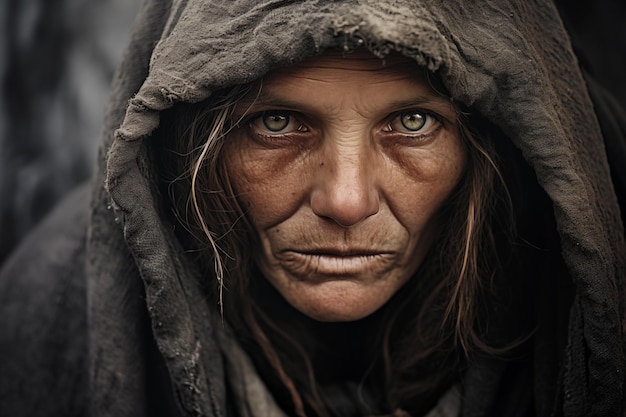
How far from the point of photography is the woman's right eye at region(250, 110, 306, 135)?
1325mm

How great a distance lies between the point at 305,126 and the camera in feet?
4.34

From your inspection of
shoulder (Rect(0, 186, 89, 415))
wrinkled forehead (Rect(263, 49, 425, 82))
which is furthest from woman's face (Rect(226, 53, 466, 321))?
shoulder (Rect(0, 186, 89, 415))

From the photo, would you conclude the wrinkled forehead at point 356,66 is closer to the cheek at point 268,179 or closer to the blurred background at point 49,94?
the cheek at point 268,179

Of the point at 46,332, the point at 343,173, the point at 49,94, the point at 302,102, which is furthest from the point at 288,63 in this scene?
the point at 49,94

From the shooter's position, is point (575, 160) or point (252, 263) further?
point (252, 263)

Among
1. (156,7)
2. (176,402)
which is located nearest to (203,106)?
(156,7)

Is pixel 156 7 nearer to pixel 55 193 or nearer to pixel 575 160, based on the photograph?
pixel 575 160

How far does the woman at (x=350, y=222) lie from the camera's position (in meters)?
1.24

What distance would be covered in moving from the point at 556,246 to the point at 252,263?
576 mm

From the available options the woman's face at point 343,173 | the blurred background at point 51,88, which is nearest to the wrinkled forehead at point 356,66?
the woman's face at point 343,173

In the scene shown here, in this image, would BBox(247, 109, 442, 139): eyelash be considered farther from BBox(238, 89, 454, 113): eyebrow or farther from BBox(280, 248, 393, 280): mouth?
BBox(280, 248, 393, 280): mouth

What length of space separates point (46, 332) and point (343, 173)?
2.89 feet

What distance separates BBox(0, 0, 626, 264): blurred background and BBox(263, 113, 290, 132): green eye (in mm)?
1410

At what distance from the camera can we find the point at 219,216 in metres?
1.42
